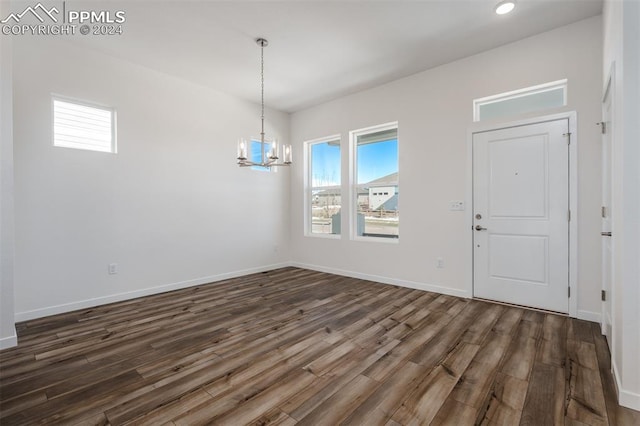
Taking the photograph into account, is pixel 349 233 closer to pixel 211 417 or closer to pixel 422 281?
pixel 422 281

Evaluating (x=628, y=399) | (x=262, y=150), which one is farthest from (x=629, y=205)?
(x=262, y=150)

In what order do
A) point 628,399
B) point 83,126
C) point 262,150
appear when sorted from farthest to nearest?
point 262,150, point 83,126, point 628,399

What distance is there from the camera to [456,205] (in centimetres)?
395

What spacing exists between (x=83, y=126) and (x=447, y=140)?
4.68 metres

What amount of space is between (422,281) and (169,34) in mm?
4472

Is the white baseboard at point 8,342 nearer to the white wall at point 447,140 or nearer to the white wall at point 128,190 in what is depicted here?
the white wall at point 128,190

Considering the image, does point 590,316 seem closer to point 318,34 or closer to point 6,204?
point 318,34

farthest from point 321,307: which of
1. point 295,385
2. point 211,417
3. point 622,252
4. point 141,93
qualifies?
point 141,93

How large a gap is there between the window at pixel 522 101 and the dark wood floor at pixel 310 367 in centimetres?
238

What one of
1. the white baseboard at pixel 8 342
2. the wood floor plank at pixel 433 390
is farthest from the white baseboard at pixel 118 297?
Answer: the wood floor plank at pixel 433 390

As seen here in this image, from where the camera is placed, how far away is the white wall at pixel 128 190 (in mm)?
3205

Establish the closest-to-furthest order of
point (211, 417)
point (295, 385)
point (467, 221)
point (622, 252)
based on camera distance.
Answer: point (211, 417) < point (622, 252) < point (295, 385) < point (467, 221)

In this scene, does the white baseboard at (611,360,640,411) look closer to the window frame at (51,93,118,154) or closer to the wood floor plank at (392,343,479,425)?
the wood floor plank at (392,343,479,425)

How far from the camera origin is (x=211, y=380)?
2031mm
